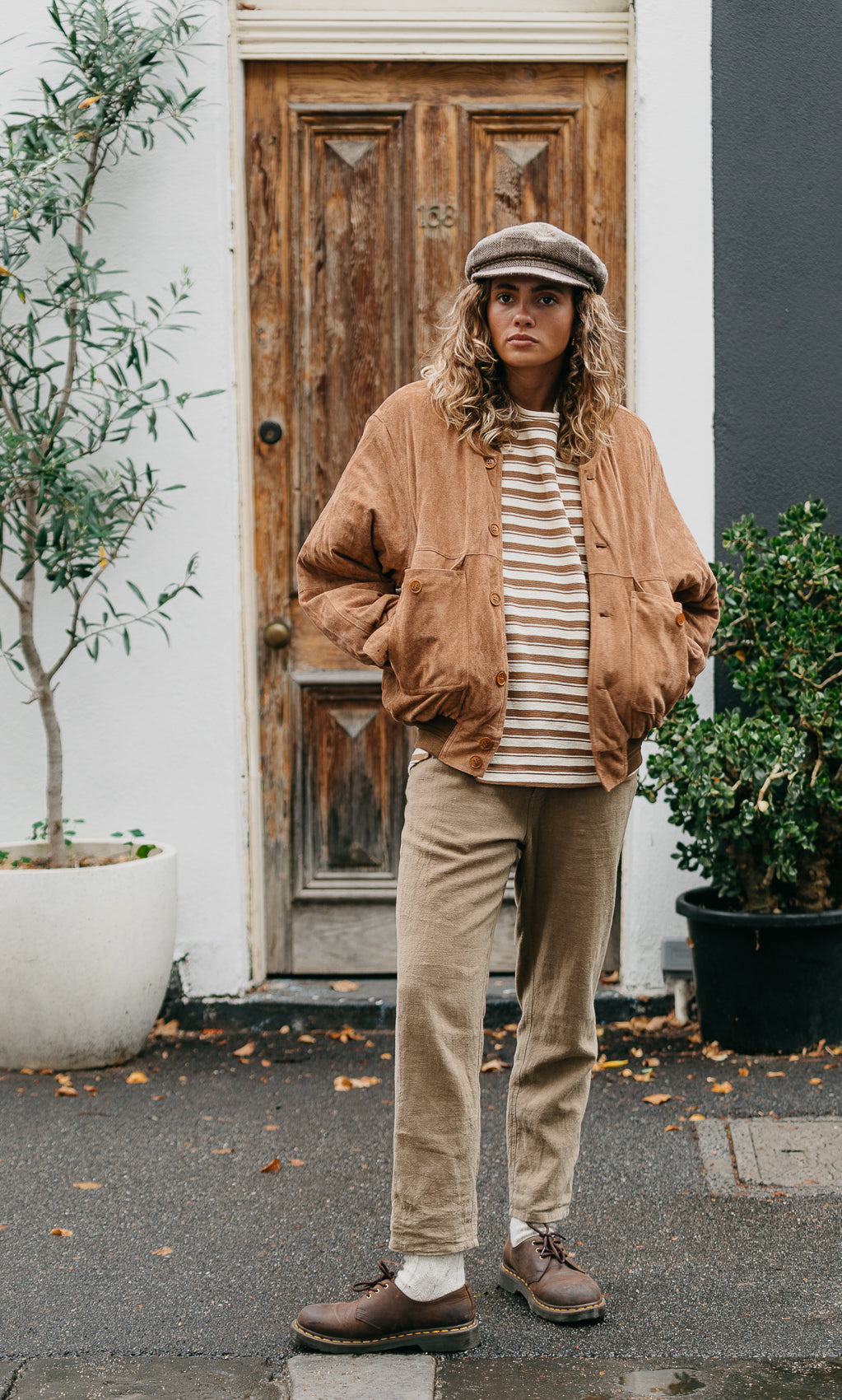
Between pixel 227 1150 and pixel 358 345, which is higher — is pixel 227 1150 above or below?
below

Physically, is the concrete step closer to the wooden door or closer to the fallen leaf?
the fallen leaf

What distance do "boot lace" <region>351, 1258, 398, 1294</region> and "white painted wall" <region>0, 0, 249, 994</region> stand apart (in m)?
A: 2.13

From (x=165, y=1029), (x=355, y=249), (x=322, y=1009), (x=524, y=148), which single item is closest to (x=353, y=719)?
(x=322, y=1009)

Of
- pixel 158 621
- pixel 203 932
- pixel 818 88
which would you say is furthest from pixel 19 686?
pixel 818 88

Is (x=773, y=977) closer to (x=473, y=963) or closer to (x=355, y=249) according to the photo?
(x=473, y=963)

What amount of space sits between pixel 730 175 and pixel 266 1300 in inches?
145

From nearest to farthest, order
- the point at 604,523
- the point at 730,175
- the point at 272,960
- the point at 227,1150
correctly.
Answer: the point at 604,523 < the point at 227,1150 < the point at 730,175 < the point at 272,960

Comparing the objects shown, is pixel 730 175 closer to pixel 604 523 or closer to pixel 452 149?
pixel 452 149

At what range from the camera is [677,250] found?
181 inches

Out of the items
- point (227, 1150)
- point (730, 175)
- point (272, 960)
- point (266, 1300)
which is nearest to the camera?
point (266, 1300)

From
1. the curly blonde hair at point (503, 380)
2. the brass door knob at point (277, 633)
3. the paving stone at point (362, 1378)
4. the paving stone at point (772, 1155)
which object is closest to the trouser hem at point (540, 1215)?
the paving stone at point (362, 1378)

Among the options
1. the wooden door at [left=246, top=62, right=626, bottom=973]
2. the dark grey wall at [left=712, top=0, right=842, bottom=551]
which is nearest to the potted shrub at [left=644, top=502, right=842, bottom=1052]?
the dark grey wall at [left=712, top=0, right=842, bottom=551]

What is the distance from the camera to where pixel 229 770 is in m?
4.72

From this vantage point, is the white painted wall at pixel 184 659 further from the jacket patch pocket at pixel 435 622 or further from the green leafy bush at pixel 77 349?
the jacket patch pocket at pixel 435 622
